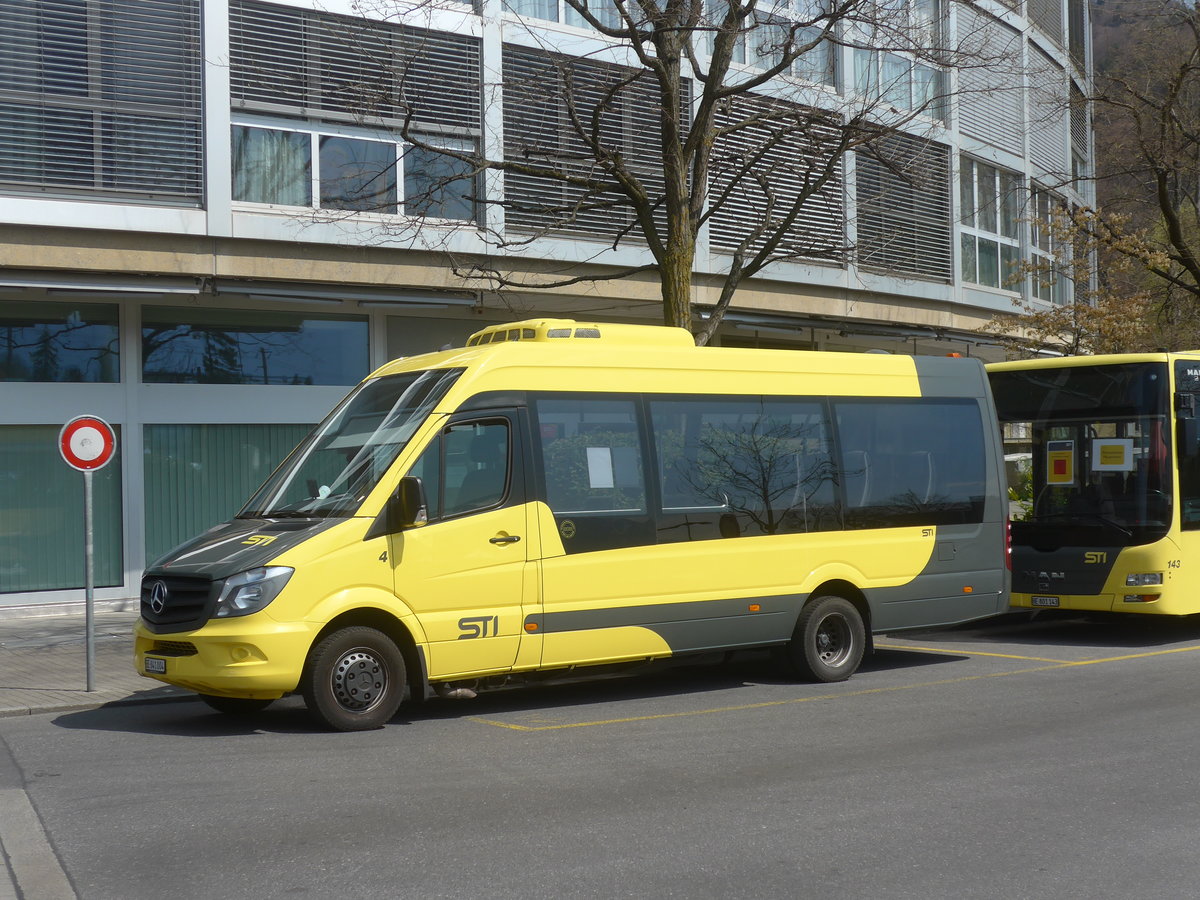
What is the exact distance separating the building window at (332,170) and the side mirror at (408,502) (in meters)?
8.38

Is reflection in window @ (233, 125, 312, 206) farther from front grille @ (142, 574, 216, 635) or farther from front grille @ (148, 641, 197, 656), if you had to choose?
front grille @ (148, 641, 197, 656)

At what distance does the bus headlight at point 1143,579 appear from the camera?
43.7 ft

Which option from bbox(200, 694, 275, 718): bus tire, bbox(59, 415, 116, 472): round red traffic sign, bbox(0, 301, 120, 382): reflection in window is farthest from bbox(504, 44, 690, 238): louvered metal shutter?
bbox(200, 694, 275, 718): bus tire

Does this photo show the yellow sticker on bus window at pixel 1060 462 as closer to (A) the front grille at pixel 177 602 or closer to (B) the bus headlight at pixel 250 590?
(B) the bus headlight at pixel 250 590

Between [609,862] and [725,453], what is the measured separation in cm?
559

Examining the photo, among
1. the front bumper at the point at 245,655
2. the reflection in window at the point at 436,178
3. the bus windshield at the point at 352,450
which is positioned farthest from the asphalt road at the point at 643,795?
the reflection in window at the point at 436,178

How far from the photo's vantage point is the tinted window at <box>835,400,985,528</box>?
1170 centimetres

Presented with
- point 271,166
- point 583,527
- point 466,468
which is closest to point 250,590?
point 466,468

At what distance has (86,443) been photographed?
11.3 meters

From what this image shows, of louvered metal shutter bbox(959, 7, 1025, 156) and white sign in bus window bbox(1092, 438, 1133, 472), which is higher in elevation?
louvered metal shutter bbox(959, 7, 1025, 156)

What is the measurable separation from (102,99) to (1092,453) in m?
12.0

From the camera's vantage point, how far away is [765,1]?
68.9 feet

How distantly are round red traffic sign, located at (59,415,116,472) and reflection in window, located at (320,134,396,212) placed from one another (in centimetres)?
677

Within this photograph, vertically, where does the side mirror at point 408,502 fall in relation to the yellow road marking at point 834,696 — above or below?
above
